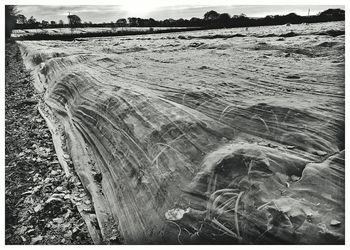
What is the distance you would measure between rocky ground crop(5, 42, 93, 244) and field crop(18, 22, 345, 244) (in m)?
0.18

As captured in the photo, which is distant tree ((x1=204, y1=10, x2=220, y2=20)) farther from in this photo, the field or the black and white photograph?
the field

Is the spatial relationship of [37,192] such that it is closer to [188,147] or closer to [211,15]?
[188,147]

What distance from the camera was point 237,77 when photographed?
3.91 meters

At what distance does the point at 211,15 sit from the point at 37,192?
129 inches

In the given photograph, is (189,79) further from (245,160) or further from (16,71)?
(16,71)

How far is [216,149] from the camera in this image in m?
2.49

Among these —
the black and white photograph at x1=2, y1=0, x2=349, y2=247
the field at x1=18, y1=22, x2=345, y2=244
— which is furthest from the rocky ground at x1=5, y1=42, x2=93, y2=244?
the field at x1=18, y1=22, x2=345, y2=244

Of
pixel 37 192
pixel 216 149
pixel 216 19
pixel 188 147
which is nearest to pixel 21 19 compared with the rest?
pixel 37 192

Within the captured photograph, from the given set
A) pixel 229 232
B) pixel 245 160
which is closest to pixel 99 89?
pixel 245 160

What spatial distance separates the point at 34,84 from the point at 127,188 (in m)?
5.34

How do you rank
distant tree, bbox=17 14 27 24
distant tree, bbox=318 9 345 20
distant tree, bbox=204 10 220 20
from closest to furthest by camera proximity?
distant tree, bbox=318 9 345 20, distant tree, bbox=204 10 220 20, distant tree, bbox=17 14 27 24

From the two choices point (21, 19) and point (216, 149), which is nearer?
point (216, 149)

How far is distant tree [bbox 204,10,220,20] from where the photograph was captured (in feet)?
13.2

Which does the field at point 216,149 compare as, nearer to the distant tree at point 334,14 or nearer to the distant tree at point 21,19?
the distant tree at point 334,14
